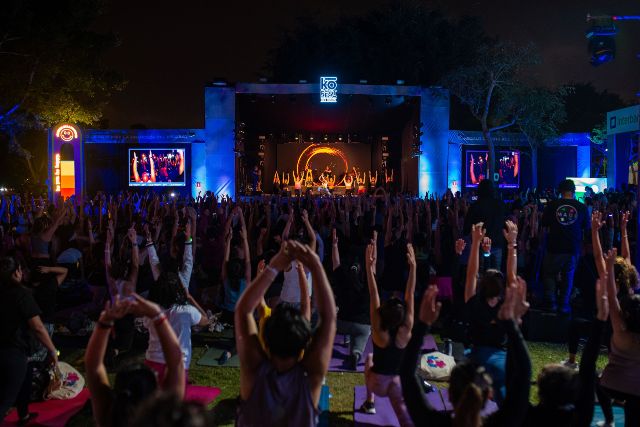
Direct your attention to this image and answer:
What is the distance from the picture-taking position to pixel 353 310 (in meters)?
5.73

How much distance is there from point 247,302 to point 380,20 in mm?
34325

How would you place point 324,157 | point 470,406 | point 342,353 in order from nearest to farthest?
point 470,406
point 342,353
point 324,157

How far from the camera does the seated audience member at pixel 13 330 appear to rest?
361 centimetres

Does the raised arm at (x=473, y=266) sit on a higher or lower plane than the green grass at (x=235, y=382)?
higher

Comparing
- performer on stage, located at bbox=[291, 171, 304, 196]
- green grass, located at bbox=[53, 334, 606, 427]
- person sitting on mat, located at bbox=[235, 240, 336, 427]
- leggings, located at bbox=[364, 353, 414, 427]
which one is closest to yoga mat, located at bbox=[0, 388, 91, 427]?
green grass, located at bbox=[53, 334, 606, 427]

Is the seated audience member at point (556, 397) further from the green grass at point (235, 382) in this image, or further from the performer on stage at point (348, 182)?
the performer on stage at point (348, 182)

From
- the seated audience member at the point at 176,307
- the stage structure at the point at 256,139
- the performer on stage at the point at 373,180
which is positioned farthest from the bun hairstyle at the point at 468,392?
the performer on stage at the point at 373,180

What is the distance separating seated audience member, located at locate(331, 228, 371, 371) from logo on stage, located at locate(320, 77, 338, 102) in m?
16.8

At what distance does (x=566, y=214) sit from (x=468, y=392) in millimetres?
5302

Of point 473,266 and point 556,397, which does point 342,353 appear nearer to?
point 473,266

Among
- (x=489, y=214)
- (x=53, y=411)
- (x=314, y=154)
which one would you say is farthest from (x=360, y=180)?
(x=53, y=411)

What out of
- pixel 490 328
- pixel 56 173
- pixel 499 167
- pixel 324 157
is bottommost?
pixel 490 328

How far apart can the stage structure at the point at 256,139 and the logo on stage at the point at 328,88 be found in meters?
0.04

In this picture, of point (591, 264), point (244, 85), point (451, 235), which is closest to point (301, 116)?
point (244, 85)
